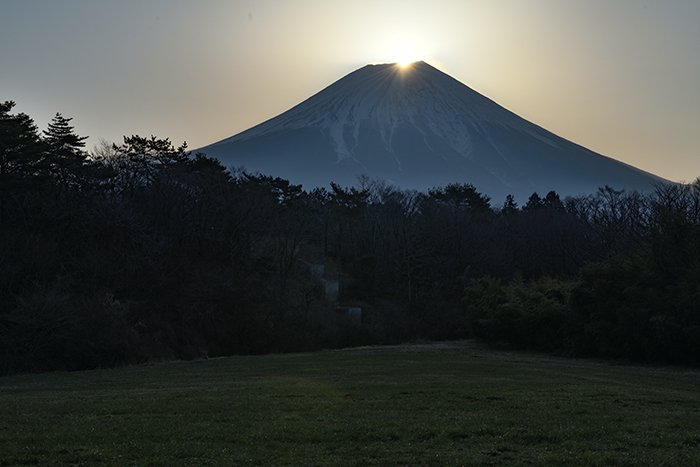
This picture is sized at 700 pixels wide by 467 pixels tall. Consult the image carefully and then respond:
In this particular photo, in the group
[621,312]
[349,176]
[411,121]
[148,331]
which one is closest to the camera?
[621,312]

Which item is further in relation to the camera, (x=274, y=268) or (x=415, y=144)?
(x=415, y=144)

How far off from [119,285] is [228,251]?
990cm

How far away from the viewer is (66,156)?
40938 mm

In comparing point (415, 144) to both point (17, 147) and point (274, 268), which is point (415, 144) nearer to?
point (274, 268)

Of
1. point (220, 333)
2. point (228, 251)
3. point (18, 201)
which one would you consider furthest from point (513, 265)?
point (18, 201)

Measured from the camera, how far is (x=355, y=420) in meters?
10.9

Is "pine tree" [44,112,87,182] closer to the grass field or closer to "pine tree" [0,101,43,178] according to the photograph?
"pine tree" [0,101,43,178]

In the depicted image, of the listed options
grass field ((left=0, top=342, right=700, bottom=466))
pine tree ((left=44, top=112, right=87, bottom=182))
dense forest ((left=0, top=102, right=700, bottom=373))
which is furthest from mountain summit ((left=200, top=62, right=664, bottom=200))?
grass field ((left=0, top=342, right=700, bottom=466))

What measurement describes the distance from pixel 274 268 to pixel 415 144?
100748 mm

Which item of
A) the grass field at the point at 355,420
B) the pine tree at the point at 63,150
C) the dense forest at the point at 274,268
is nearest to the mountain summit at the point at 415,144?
the dense forest at the point at 274,268

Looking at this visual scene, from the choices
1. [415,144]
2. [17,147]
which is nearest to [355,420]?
[17,147]

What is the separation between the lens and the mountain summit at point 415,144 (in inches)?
5300

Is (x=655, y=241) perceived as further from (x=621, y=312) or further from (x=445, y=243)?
(x=445, y=243)

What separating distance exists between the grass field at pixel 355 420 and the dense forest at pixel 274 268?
9.40 m
